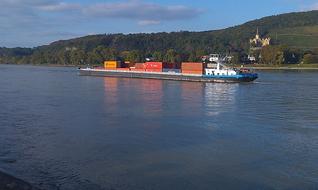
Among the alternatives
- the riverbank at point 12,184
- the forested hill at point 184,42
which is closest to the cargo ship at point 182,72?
the riverbank at point 12,184

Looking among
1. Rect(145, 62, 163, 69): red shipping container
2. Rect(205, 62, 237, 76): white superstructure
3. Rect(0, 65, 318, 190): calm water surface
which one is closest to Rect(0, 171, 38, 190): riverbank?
Rect(0, 65, 318, 190): calm water surface

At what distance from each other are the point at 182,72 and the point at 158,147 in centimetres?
4220

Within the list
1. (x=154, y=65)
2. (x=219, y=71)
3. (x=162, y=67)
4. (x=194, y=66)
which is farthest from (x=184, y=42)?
(x=219, y=71)

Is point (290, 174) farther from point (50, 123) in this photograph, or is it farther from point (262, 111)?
point (262, 111)

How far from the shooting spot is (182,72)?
184 ft

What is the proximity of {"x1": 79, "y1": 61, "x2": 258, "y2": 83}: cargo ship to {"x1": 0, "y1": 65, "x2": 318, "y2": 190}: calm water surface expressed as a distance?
79.3ft

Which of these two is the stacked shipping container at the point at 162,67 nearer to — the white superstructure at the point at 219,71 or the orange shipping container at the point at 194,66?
the orange shipping container at the point at 194,66

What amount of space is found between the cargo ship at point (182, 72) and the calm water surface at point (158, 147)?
24.2 metres

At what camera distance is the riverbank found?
9188 mm

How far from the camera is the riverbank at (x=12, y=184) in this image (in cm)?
919

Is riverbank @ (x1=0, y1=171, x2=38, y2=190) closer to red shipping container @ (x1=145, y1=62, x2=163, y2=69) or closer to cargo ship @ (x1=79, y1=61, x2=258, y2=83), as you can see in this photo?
cargo ship @ (x1=79, y1=61, x2=258, y2=83)

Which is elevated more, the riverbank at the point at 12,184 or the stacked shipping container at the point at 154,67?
the stacked shipping container at the point at 154,67

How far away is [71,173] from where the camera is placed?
11086 mm

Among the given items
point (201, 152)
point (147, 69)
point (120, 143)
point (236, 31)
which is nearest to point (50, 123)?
point (120, 143)
